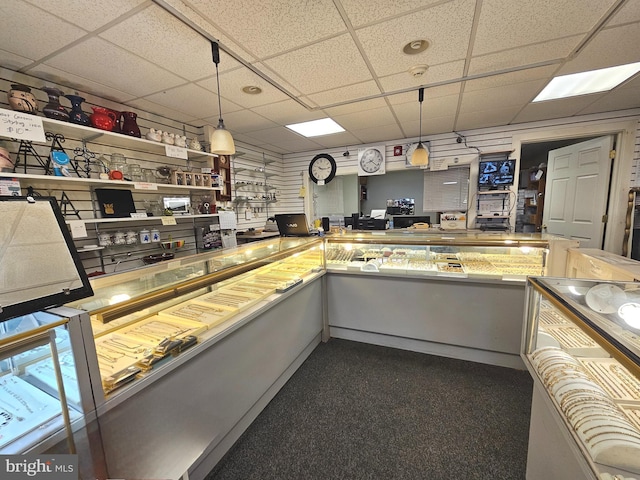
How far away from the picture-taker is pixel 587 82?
9.68 feet

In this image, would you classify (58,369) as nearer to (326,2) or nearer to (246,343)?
(246,343)

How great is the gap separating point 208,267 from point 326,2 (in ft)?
5.97

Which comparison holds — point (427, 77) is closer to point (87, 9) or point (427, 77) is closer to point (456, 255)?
point (456, 255)

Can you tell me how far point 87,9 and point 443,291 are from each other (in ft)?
11.0

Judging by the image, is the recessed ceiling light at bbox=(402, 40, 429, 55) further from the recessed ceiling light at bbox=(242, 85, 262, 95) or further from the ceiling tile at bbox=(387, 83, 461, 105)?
the recessed ceiling light at bbox=(242, 85, 262, 95)

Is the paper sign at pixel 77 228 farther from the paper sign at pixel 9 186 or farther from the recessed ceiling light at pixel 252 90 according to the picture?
the recessed ceiling light at pixel 252 90

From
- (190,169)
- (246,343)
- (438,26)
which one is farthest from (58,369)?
(190,169)

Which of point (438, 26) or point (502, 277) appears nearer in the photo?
point (438, 26)

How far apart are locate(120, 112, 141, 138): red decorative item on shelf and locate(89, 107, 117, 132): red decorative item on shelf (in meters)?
0.17

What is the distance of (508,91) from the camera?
3.05 meters

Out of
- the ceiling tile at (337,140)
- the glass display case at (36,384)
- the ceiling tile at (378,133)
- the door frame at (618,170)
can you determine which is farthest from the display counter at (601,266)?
the ceiling tile at (337,140)

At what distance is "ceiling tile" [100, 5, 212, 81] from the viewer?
69.5 inches

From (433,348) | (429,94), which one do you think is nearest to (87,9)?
(429,94)

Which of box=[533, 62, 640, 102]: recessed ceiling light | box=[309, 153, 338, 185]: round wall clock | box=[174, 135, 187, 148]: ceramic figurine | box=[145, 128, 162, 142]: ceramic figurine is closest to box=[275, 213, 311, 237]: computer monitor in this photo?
box=[174, 135, 187, 148]: ceramic figurine
